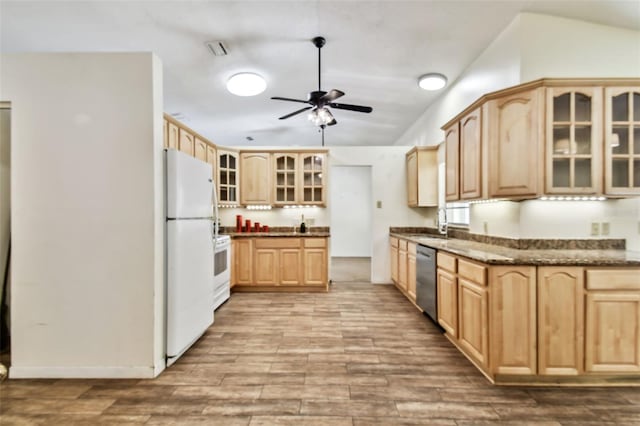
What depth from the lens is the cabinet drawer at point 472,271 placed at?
227 cm

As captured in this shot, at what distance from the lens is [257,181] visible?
5215 millimetres

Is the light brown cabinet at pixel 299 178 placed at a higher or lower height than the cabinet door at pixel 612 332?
higher

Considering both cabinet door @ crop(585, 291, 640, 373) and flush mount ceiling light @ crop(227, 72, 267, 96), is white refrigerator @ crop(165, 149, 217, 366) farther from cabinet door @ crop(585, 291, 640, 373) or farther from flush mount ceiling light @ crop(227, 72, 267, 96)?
cabinet door @ crop(585, 291, 640, 373)

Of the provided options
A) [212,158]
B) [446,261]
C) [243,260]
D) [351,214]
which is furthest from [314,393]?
[351,214]

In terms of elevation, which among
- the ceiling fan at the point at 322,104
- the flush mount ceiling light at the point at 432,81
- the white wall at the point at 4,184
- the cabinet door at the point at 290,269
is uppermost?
the flush mount ceiling light at the point at 432,81

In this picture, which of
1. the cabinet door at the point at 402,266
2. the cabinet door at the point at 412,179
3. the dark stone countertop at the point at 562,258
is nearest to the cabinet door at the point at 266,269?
the cabinet door at the point at 402,266

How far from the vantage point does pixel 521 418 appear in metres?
1.85

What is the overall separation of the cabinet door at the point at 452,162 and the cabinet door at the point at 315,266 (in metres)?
2.11

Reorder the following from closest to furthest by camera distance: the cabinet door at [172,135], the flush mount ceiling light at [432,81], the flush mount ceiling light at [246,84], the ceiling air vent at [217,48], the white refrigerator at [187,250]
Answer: the white refrigerator at [187,250] < the ceiling air vent at [217,48] < the cabinet door at [172,135] < the flush mount ceiling light at [432,81] < the flush mount ceiling light at [246,84]

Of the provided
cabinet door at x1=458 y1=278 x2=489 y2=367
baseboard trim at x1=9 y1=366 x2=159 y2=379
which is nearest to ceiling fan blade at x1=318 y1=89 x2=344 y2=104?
cabinet door at x1=458 y1=278 x2=489 y2=367

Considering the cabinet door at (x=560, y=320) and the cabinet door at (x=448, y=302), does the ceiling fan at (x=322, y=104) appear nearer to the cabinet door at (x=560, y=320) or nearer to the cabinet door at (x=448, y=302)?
the cabinet door at (x=448, y=302)

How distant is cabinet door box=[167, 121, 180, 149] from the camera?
3471mm

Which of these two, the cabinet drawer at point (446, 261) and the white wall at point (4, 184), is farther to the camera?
the cabinet drawer at point (446, 261)

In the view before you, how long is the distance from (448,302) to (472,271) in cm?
60
